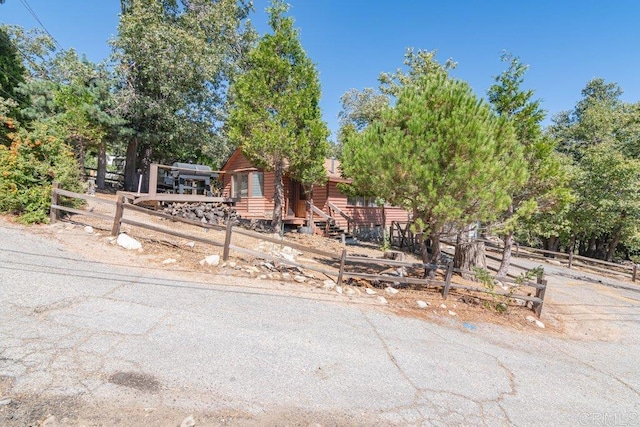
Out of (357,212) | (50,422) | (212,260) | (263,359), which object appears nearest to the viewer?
(50,422)

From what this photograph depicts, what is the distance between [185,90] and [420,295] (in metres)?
17.1

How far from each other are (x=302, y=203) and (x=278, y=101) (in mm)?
6967

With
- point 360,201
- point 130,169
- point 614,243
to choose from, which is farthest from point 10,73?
point 614,243

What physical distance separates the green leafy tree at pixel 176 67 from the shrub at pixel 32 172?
8.71 meters

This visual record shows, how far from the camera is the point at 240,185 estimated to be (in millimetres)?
16875

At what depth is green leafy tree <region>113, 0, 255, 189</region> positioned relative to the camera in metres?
15.8

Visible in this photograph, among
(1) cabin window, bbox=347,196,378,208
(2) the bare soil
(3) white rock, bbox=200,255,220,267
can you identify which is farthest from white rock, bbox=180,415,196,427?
(1) cabin window, bbox=347,196,378,208

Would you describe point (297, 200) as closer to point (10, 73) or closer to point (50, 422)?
point (50, 422)

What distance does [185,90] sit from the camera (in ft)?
57.2

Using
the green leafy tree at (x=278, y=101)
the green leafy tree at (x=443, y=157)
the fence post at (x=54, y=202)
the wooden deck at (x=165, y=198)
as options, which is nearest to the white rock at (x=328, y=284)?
the green leafy tree at (x=443, y=157)

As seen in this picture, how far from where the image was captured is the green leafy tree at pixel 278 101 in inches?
449

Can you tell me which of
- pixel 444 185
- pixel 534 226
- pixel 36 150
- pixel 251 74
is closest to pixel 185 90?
pixel 251 74

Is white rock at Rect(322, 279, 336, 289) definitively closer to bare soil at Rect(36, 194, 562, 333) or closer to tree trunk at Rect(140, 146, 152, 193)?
bare soil at Rect(36, 194, 562, 333)

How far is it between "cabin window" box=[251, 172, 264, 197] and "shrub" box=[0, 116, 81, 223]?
8196 millimetres
